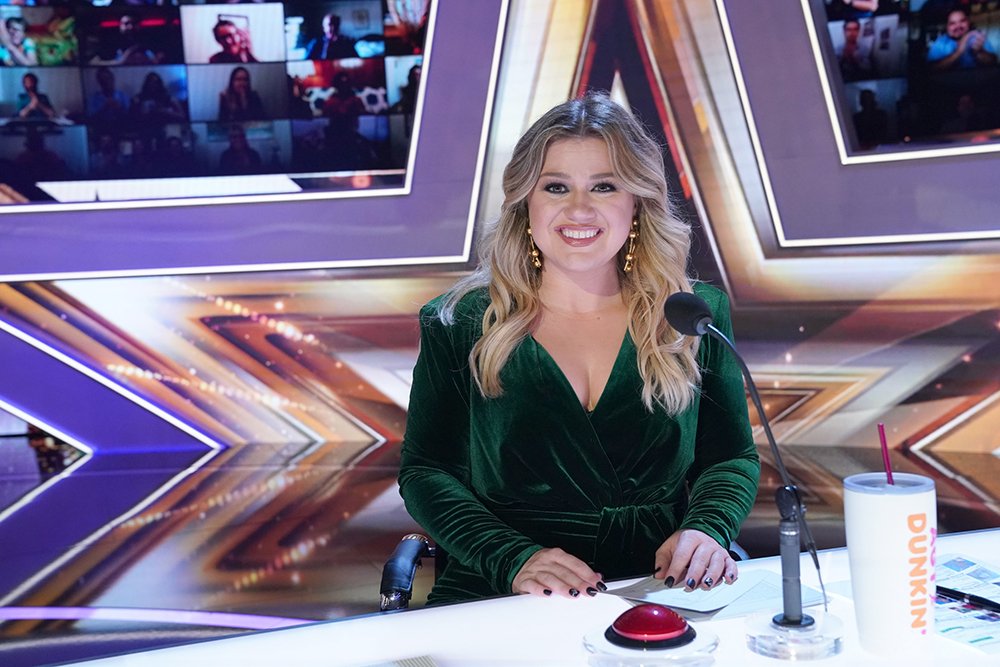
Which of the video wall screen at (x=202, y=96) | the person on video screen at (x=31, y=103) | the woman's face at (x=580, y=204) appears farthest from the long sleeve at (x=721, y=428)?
the person on video screen at (x=31, y=103)

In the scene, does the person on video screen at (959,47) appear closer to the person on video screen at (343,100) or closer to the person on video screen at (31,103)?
the person on video screen at (343,100)

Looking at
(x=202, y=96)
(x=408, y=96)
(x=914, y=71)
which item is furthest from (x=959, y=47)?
(x=202, y=96)

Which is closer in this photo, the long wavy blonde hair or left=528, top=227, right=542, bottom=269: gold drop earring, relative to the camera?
the long wavy blonde hair

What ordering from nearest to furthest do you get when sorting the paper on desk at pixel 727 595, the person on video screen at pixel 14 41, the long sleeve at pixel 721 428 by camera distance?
the paper on desk at pixel 727 595
the long sleeve at pixel 721 428
the person on video screen at pixel 14 41

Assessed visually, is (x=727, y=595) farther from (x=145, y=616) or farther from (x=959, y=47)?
(x=959, y=47)

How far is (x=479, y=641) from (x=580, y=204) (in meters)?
0.99

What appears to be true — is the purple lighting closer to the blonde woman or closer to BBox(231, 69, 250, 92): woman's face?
the blonde woman

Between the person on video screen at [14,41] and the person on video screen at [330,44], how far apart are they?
1.45m

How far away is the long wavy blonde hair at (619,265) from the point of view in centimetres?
206

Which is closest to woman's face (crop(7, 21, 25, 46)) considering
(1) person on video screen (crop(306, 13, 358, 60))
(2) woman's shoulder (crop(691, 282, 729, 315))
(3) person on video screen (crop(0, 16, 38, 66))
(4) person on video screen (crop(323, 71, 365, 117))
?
(3) person on video screen (crop(0, 16, 38, 66))

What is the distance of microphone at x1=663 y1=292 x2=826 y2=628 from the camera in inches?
48.8

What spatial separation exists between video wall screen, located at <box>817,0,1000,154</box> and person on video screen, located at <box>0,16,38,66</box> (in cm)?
413

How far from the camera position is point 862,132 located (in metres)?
5.54

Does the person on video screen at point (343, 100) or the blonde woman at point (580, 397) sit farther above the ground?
the person on video screen at point (343, 100)
